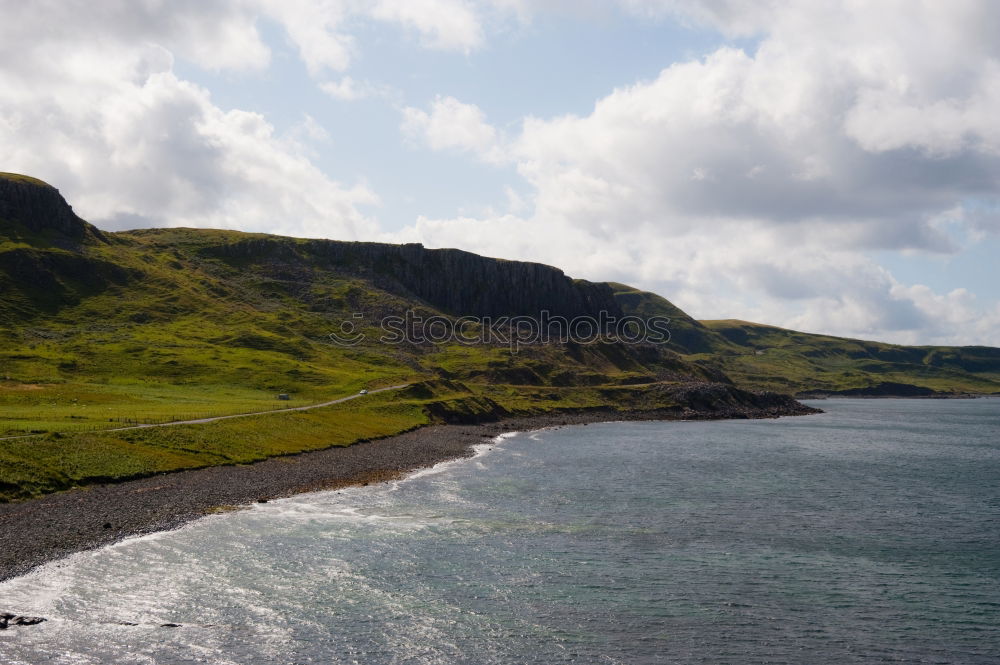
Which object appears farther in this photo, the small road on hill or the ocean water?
the small road on hill

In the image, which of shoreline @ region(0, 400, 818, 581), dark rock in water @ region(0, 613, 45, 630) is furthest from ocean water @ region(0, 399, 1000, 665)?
shoreline @ region(0, 400, 818, 581)

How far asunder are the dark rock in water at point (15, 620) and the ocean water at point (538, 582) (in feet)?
1.23

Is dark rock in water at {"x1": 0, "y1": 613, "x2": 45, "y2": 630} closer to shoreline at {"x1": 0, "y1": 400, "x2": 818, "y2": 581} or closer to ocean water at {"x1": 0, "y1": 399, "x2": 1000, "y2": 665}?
ocean water at {"x1": 0, "y1": 399, "x2": 1000, "y2": 665}

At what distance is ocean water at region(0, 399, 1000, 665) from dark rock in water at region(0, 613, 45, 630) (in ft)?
1.23

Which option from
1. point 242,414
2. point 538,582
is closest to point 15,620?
point 538,582

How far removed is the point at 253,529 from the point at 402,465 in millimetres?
38300

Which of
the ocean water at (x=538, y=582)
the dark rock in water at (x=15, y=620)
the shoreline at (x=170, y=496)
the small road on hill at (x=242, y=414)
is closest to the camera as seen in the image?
the dark rock in water at (x=15, y=620)

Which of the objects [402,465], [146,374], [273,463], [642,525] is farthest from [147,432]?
[146,374]

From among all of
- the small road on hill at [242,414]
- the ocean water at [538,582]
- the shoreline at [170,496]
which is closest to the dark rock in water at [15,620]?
the ocean water at [538,582]

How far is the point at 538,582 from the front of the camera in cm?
4200

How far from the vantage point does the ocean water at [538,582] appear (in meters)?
32.3

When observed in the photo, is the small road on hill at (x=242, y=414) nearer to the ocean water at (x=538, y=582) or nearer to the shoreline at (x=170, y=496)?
the shoreline at (x=170, y=496)

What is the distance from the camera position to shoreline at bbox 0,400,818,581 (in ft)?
145

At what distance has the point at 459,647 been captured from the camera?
106 ft
